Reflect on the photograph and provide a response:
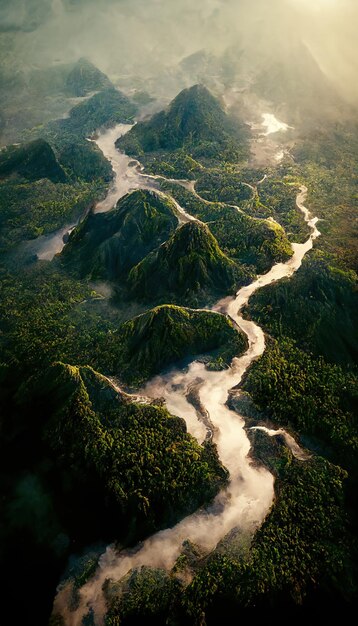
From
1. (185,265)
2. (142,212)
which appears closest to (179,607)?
(185,265)

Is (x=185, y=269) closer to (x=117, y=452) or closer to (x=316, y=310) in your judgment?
(x=316, y=310)

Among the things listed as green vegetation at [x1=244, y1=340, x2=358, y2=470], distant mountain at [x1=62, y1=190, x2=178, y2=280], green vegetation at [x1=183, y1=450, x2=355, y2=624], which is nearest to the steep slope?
green vegetation at [x1=183, y1=450, x2=355, y2=624]

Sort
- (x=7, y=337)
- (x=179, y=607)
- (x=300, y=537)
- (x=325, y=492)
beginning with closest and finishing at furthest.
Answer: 1. (x=179, y=607)
2. (x=300, y=537)
3. (x=325, y=492)
4. (x=7, y=337)

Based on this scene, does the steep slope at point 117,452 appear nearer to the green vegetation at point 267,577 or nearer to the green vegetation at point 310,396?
the green vegetation at point 267,577

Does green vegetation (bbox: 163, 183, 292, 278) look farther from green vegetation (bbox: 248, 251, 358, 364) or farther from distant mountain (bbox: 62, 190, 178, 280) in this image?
green vegetation (bbox: 248, 251, 358, 364)

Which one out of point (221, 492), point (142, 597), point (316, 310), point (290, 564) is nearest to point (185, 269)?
point (316, 310)

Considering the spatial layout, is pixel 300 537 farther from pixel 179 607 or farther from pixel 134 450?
pixel 134 450
